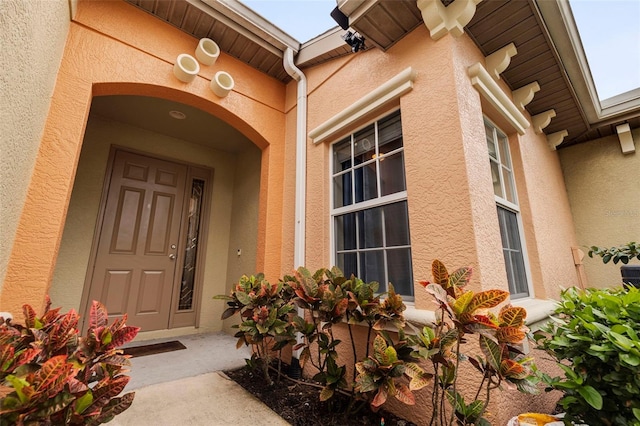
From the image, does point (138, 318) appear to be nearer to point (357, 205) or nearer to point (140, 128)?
point (140, 128)

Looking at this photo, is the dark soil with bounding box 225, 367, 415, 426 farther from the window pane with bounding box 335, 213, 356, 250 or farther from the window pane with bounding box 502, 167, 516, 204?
the window pane with bounding box 502, 167, 516, 204

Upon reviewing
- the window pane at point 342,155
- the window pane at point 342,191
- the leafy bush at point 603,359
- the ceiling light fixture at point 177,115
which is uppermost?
the ceiling light fixture at point 177,115

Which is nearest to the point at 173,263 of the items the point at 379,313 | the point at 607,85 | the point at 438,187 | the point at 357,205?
the point at 357,205

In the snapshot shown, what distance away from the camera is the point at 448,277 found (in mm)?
1306

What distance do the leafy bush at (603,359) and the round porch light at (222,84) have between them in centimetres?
314

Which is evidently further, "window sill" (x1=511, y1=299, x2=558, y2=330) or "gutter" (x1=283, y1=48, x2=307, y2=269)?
"gutter" (x1=283, y1=48, x2=307, y2=269)

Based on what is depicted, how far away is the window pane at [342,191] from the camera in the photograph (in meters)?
2.47

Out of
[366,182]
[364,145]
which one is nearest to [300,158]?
[364,145]

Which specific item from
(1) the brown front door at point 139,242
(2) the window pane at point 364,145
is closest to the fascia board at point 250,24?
(2) the window pane at point 364,145

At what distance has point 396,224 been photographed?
2.05 meters

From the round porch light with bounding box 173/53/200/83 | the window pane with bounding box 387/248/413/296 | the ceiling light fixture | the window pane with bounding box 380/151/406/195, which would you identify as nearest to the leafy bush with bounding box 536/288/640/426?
the window pane with bounding box 387/248/413/296

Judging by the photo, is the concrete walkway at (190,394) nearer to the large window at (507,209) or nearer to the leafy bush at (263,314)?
the leafy bush at (263,314)

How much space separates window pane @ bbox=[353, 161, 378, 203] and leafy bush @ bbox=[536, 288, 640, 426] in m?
1.43

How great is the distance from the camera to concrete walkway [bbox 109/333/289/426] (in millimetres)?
1629
